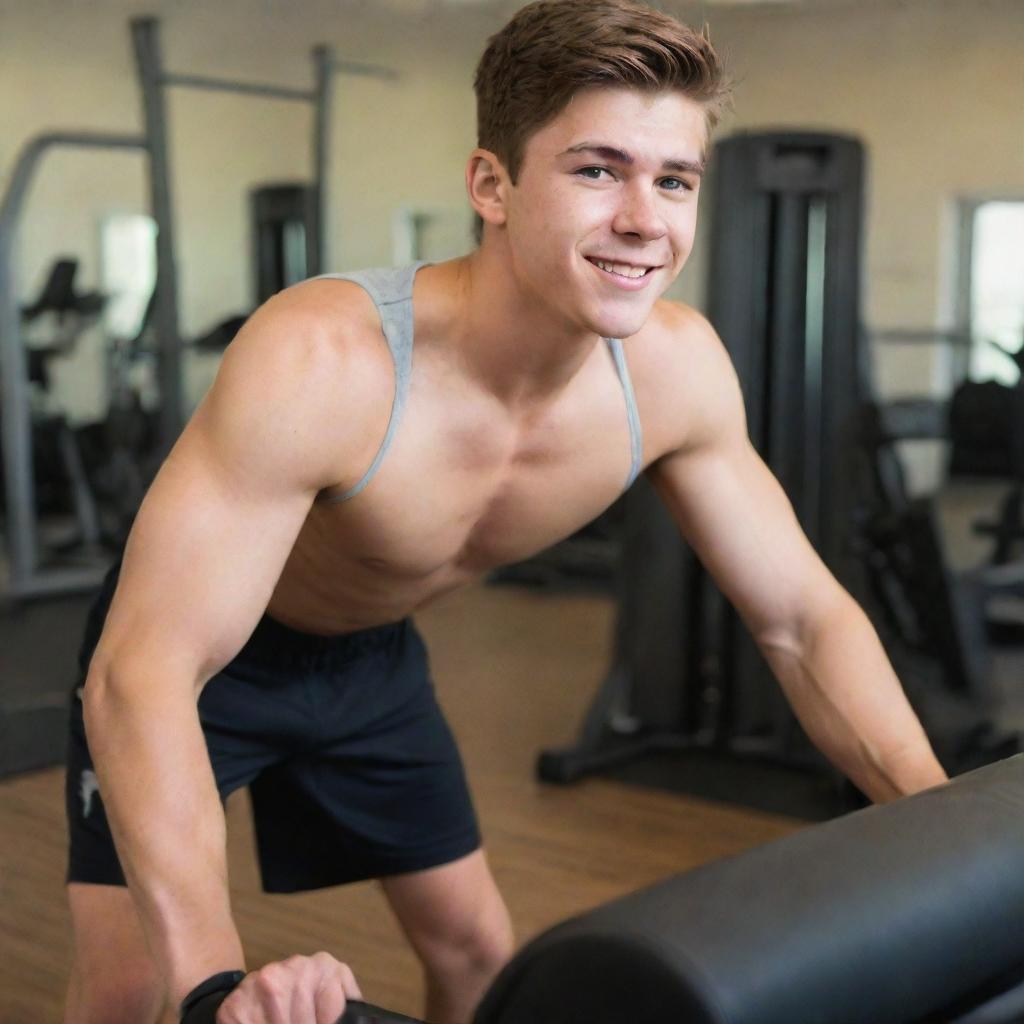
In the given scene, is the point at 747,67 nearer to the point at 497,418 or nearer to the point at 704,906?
the point at 497,418

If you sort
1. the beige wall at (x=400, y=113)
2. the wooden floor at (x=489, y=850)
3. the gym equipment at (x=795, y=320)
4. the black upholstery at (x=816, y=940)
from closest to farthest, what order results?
the black upholstery at (x=816, y=940) → the wooden floor at (x=489, y=850) → the gym equipment at (x=795, y=320) → the beige wall at (x=400, y=113)

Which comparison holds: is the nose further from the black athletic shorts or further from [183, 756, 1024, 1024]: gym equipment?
Answer: the black athletic shorts

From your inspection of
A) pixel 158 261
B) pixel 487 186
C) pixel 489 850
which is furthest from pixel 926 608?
pixel 487 186

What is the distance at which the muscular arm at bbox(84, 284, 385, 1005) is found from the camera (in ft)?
2.92

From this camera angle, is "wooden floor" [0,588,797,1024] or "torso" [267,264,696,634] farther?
"wooden floor" [0,588,797,1024]

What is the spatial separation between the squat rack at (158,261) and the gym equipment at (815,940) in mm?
3675

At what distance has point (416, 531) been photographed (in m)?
1.19

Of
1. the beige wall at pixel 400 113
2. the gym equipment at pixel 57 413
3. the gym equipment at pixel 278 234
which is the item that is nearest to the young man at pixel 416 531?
the beige wall at pixel 400 113

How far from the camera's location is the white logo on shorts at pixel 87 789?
1308mm

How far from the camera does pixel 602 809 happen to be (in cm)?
302

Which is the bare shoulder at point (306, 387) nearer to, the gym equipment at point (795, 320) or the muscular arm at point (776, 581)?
the muscular arm at point (776, 581)

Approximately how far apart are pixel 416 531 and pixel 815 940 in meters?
0.66

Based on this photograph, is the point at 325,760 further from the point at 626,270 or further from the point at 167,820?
the point at 626,270

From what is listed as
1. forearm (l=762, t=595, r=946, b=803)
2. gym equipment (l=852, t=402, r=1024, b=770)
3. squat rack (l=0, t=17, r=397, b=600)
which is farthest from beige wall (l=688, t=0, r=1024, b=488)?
forearm (l=762, t=595, r=946, b=803)
